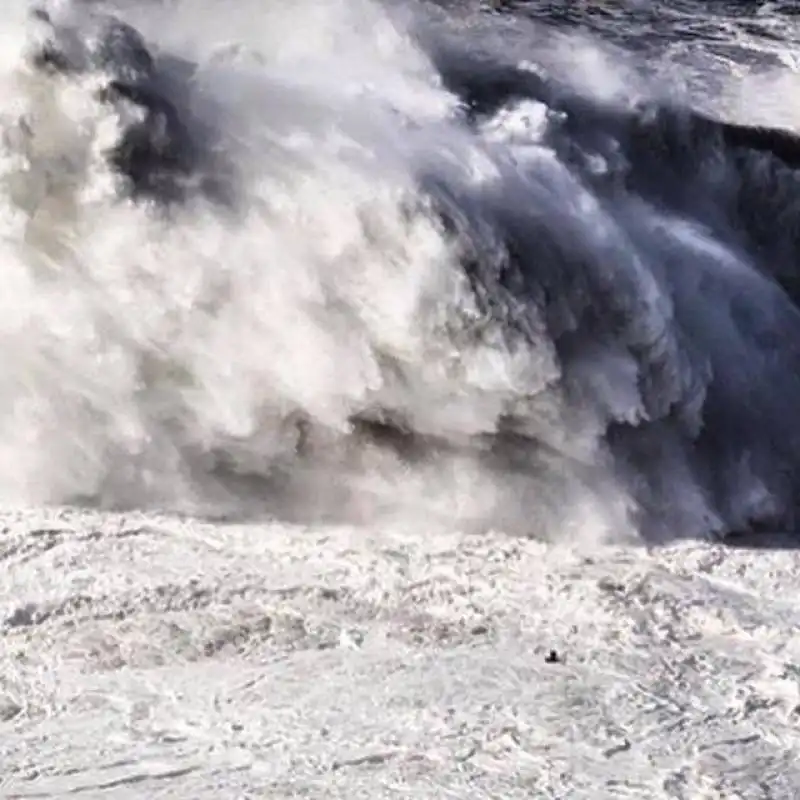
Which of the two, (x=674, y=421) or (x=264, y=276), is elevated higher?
(x=264, y=276)

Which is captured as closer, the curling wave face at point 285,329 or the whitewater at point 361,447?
the whitewater at point 361,447

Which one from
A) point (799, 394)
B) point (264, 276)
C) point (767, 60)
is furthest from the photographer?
point (767, 60)

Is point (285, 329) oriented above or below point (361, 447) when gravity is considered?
above

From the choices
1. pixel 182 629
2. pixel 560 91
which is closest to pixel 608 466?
pixel 182 629

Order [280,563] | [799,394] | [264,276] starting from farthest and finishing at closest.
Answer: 1. [799,394]
2. [264,276]
3. [280,563]

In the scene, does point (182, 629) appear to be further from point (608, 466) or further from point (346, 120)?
point (346, 120)

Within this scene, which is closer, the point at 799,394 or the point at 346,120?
the point at 346,120

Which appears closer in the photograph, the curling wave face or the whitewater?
the whitewater
